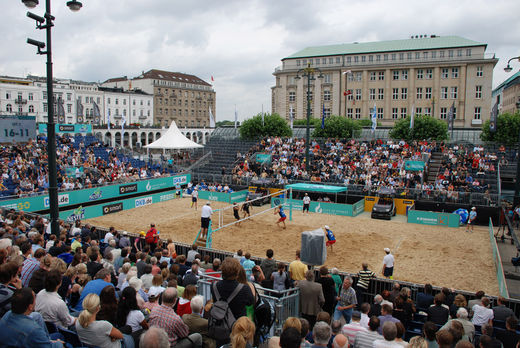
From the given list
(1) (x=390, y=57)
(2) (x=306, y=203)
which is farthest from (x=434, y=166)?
(1) (x=390, y=57)

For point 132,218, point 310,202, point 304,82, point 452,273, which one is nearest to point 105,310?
point 452,273

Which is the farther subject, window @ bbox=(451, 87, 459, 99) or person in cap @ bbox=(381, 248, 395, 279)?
window @ bbox=(451, 87, 459, 99)

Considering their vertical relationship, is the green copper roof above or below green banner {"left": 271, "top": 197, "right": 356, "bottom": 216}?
above

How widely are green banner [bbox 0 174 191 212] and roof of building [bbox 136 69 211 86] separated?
72456 mm

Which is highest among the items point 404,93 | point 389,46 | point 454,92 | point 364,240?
point 389,46

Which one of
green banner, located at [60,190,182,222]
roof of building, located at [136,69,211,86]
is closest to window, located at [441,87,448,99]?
green banner, located at [60,190,182,222]

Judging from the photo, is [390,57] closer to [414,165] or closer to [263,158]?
[263,158]

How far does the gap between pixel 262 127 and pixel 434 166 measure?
24.1 meters

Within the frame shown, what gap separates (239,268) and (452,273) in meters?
13.7

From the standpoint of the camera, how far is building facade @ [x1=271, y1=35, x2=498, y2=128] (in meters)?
68.1

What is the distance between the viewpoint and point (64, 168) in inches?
1183

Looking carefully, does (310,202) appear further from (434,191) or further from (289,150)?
(289,150)

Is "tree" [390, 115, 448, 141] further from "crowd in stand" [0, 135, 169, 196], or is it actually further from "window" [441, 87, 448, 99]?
"crowd in stand" [0, 135, 169, 196]

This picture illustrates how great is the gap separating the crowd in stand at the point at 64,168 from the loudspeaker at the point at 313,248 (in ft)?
60.1
